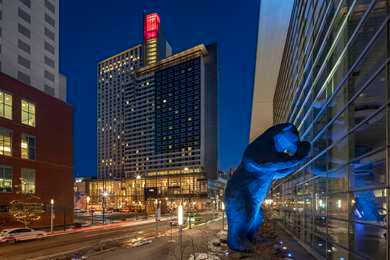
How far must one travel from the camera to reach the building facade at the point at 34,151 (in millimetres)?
43500

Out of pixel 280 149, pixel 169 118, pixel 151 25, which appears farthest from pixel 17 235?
pixel 151 25

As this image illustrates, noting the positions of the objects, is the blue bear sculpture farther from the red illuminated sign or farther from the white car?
the red illuminated sign

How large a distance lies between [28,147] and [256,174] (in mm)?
37636

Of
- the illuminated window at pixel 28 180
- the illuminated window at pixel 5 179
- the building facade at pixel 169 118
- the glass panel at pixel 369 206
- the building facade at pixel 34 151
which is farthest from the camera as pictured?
the building facade at pixel 169 118

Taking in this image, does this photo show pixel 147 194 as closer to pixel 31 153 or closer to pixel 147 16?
pixel 31 153

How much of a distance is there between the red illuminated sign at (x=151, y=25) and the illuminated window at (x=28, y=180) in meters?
145

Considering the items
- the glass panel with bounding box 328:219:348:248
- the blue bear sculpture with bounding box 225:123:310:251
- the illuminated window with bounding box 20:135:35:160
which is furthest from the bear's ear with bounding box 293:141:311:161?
the illuminated window with bounding box 20:135:35:160

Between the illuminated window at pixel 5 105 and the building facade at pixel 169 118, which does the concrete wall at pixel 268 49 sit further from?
the building facade at pixel 169 118

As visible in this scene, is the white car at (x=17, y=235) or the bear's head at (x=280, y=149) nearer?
the bear's head at (x=280, y=149)

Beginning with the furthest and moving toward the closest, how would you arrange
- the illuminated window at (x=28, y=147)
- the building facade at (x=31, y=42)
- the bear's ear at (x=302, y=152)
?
the building facade at (x=31, y=42), the illuminated window at (x=28, y=147), the bear's ear at (x=302, y=152)

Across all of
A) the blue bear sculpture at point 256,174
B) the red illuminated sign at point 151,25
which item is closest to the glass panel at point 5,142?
the blue bear sculpture at point 256,174

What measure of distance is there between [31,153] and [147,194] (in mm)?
51978

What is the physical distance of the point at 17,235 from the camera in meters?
33.7

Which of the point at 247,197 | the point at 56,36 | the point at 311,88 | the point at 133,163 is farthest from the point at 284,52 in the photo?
the point at 133,163
